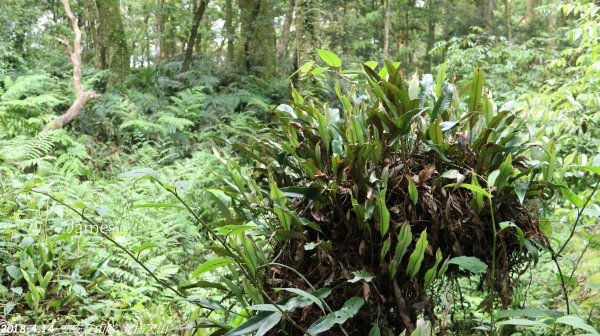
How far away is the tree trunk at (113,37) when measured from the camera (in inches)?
336

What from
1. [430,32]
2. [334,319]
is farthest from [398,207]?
[430,32]

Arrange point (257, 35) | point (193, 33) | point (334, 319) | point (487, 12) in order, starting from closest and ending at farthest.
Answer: point (334, 319), point (193, 33), point (257, 35), point (487, 12)

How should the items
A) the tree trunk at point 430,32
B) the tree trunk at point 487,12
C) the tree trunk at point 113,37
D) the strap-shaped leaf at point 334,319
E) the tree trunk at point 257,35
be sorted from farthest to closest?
the tree trunk at point 430,32, the tree trunk at point 487,12, the tree trunk at point 257,35, the tree trunk at point 113,37, the strap-shaped leaf at point 334,319

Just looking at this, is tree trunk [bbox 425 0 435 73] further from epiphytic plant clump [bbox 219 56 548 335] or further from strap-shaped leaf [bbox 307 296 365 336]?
strap-shaped leaf [bbox 307 296 365 336]

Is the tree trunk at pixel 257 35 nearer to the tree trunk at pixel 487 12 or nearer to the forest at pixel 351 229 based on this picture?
the forest at pixel 351 229

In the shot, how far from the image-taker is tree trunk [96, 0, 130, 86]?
854cm

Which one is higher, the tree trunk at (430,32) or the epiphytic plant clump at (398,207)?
the tree trunk at (430,32)

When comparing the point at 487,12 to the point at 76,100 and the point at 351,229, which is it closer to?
the point at 76,100

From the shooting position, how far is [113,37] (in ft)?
28.2

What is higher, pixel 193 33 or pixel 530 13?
pixel 530 13

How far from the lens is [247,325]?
127cm

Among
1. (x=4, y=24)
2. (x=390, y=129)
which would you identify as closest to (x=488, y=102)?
(x=390, y=129)

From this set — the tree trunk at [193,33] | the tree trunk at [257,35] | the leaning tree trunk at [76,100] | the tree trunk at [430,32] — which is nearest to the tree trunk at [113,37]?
the tree trunk at [193,33]

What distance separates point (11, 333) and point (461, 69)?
25.4ft
